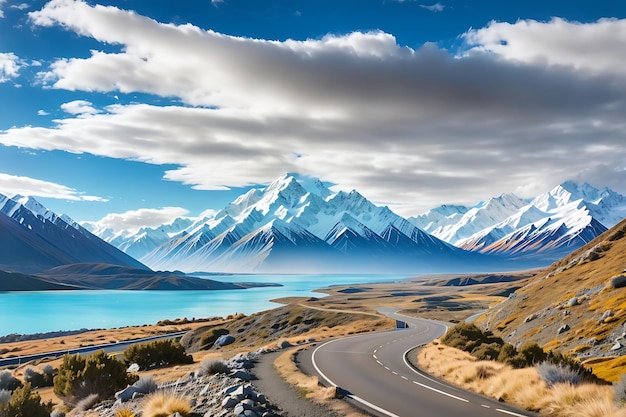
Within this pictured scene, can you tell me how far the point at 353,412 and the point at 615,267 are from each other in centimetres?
3963

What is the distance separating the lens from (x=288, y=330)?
8144 cm

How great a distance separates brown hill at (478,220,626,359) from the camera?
29922 mm

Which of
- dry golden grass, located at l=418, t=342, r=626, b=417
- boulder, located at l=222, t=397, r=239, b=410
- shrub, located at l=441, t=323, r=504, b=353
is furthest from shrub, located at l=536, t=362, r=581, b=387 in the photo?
shrub, located at l=441, t=323, r=504, b=353

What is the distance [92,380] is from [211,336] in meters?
51.8

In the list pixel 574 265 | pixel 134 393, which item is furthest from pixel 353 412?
pixel 574 265

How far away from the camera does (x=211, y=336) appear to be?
7631 cm

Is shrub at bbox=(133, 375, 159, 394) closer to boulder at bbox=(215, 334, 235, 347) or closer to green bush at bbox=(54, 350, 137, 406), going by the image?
green bush at bbox=(54, 350, 137, 406)

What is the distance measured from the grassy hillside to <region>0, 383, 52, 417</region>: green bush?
2722 cm

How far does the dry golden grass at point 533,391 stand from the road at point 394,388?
54 centimetres

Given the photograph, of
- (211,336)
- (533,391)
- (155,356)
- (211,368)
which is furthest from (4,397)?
(211,336)

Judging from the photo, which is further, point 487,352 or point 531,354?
point 487,352

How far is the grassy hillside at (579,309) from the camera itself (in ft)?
98.0

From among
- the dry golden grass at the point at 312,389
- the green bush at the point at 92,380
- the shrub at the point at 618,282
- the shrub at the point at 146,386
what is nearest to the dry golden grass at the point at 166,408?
the dry golden grass at the point at 312,389

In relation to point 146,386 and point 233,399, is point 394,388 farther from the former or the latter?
point 146,386
